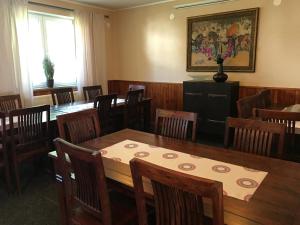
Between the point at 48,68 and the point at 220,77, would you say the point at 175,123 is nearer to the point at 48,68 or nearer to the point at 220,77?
the point at 220,77

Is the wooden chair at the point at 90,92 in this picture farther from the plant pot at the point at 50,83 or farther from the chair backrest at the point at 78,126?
the chair backrest at the point at 78,126

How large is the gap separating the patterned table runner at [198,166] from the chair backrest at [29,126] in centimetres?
113

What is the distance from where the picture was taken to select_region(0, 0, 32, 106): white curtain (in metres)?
3.69

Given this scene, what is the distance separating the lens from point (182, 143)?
1932mm

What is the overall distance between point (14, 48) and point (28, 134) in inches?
75.4

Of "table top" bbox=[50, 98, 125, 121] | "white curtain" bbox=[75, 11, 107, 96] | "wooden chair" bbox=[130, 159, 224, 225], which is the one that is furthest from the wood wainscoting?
"wooden chair" bbox=[130, 159, 224, 225]

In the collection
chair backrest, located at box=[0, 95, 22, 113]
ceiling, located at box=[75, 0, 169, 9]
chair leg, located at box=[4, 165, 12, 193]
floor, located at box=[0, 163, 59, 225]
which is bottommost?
floor, located at box=[0, 163, 59, 225]

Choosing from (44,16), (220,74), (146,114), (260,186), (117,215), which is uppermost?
(44,16)

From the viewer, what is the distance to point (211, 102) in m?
3.98

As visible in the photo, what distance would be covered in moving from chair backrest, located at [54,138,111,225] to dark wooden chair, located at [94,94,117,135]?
183cm

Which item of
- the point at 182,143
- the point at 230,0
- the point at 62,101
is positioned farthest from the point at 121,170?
the point at 230,0

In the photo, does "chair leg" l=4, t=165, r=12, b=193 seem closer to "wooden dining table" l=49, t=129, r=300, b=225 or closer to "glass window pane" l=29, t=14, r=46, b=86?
"wooden dining table" l=49, t=129, r=300, b=225

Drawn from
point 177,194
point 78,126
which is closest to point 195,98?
point 78,126

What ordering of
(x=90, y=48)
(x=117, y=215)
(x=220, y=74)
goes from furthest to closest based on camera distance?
(x=90, y=48) → (x=220, y=74) → (x=117, y=215)
